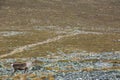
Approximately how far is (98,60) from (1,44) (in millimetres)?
34670

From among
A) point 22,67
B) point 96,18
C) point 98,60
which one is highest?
point 22,67

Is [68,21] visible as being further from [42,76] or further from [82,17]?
[42,76]

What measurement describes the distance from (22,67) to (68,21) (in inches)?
4404

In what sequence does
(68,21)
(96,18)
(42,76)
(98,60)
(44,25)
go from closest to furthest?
(42,76), (98,60), (44,25), (68,21), (96,18)

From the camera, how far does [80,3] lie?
189m

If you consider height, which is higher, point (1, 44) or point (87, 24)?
point (1, 44)

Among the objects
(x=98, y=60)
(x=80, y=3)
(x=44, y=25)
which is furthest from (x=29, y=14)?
(x=98, y=60)

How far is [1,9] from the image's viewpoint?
16625 centimetres

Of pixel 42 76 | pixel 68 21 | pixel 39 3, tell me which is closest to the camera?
pixel 42 76

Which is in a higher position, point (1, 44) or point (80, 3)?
point (1, 44)

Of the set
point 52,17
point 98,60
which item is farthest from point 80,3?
point 98,60

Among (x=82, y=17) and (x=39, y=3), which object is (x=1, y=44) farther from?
(x=39, y=3)

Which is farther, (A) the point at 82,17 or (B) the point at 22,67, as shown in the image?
(A) the point at 82,17

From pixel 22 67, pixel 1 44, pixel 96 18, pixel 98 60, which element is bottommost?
pixel 96 18
